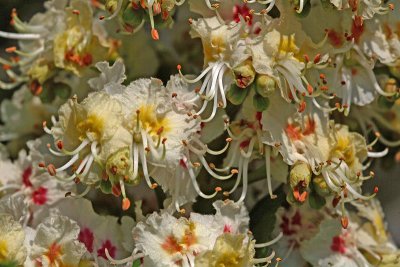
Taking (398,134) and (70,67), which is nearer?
(70,67)

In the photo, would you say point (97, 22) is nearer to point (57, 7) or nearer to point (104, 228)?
point (57, 7)

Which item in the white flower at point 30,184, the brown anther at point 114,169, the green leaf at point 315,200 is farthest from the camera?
the white flower at point 30,184

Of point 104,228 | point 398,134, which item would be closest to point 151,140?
point 104,228

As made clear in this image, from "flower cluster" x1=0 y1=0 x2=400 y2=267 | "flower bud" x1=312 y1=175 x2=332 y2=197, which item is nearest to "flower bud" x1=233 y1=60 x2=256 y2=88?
"flower cluster" x1=0 y1=0 x2=400 y2=267

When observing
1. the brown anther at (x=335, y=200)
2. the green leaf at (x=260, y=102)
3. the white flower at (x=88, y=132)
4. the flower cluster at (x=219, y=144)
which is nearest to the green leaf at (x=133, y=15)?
the flower cluster at (x=219, y=144)

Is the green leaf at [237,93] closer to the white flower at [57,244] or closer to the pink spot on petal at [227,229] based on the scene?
the pink spot on petal at [227,229]

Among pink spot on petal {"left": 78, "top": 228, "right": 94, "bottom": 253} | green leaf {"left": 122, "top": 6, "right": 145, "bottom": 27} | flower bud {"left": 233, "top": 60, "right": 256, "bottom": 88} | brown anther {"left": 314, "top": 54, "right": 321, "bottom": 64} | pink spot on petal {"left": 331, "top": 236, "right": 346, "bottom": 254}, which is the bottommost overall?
pink spot on petal {"left": 331, "top": 236, "right": 346, "bottom": 254}

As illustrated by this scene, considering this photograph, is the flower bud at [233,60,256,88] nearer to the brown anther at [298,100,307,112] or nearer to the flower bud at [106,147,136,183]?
the brown anther at [298,100,307,112]
